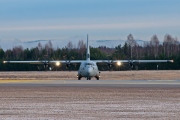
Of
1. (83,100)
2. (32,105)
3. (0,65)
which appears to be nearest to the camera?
(32,105)

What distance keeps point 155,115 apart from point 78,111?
3.44 metres

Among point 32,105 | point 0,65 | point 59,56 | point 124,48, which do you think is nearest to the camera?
point 32,105

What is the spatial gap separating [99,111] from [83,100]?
20.9ft

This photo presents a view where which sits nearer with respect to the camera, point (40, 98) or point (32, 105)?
point (32, 105)

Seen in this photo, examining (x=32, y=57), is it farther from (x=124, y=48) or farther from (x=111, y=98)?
(x=111, y=98)

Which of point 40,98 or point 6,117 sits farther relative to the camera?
point 40,98

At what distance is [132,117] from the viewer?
2372 centimetres

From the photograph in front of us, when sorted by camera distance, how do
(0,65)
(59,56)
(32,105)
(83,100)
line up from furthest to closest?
(59,56) < (0,65) < (83,100) < (32,105)

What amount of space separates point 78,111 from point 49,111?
3.91 ft

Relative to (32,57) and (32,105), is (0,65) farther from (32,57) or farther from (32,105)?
(32,105)

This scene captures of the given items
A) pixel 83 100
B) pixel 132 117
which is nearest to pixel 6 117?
pixel 132 117

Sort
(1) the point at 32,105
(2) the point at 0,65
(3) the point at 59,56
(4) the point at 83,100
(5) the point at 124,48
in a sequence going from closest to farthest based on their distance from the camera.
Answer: (1) the point at 32,105
(4) the point at 83,100
(2) the point at 0,65
(3) the point at 59,56
(5) the point at 124,48

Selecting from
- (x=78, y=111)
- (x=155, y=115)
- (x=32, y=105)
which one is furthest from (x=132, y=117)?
(x=32, y=105)

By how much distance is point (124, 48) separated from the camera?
638 ft
